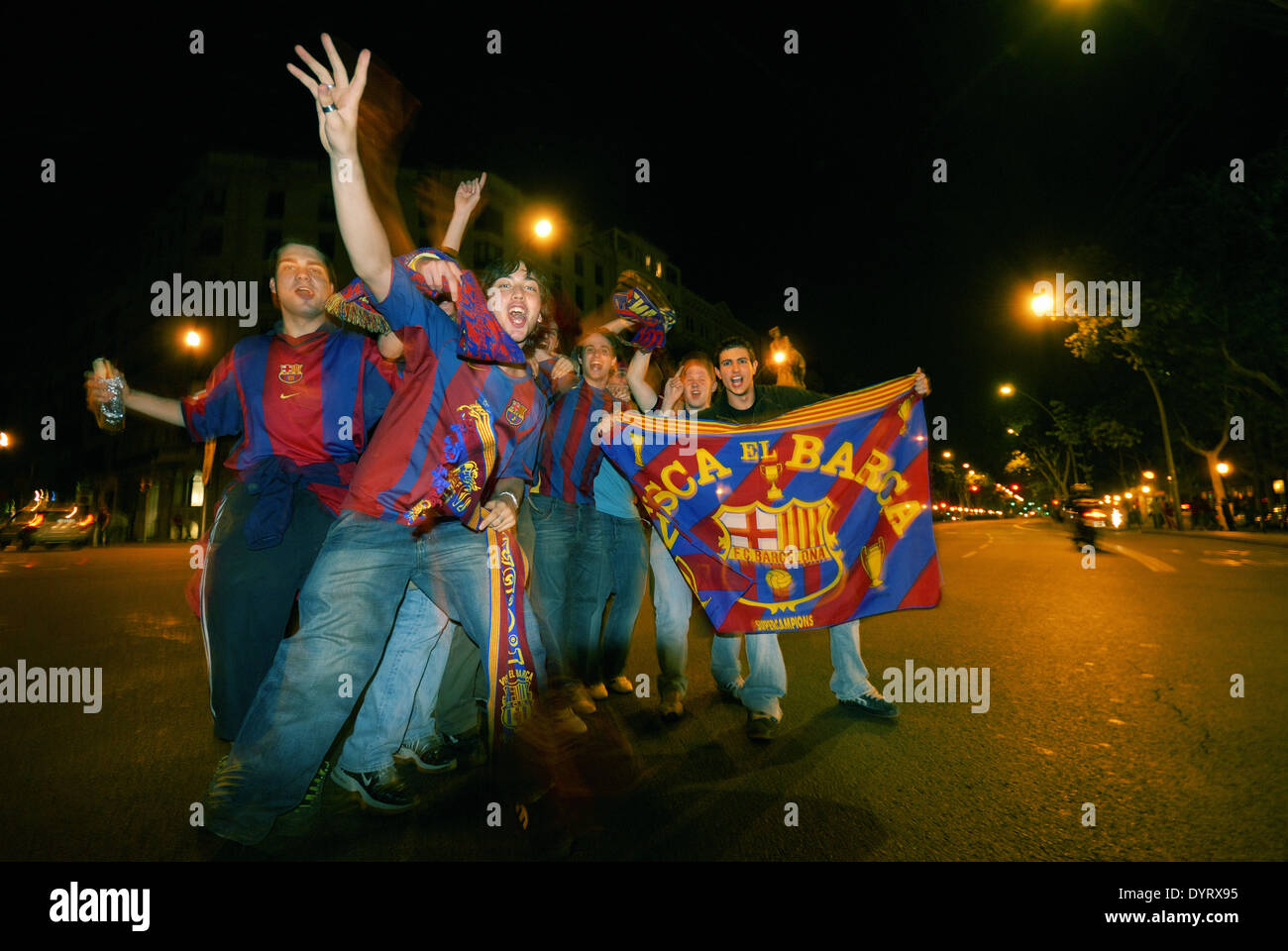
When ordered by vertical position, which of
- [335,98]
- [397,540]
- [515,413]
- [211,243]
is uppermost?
[211,243]

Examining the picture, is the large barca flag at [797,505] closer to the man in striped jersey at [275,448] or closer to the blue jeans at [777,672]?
the blue jeans at [777,672]

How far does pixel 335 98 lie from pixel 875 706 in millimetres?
3652

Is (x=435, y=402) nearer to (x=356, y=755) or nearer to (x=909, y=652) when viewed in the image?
(x=356, y=755)

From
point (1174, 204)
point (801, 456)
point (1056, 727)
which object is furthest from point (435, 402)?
point (1174, 204)

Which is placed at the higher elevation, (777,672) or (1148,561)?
(777,672)

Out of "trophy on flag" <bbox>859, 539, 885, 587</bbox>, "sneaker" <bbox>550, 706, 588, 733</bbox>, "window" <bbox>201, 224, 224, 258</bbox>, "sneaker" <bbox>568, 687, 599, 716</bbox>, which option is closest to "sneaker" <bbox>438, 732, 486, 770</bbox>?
"sneaker" <bbox>568, 687, 599, 716</bbox>

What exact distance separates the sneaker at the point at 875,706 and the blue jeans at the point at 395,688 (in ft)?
7.54

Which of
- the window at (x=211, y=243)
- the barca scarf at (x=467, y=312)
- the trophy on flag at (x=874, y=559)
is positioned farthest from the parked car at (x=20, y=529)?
the trophy on flag at (x=874, y=559)

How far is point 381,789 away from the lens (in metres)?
2.76

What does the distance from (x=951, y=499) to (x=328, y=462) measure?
113508mm

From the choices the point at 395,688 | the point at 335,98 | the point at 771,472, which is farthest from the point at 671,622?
the point at 335,98

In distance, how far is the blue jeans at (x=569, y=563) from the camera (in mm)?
3920

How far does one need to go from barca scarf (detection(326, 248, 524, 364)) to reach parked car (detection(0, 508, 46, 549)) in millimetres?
27282

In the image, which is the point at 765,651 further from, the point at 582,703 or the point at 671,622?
the point at 582,703
